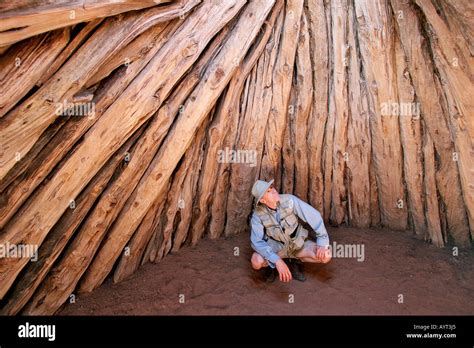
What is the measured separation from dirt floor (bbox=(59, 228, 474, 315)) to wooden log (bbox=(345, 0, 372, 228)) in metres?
0.33

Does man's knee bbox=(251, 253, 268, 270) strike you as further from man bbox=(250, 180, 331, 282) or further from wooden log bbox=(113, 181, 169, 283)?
wooden log bbox=(113, 181, 169, 283)

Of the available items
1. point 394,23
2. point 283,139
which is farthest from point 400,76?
point 283,139

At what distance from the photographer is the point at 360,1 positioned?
3.75m

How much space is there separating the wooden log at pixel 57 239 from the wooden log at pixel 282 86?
133 cm

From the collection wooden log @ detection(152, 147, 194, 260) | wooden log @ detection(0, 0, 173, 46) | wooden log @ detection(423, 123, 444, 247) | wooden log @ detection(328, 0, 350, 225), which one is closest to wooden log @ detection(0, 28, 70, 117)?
wooden log @ detection(0, 0, 173, 46)

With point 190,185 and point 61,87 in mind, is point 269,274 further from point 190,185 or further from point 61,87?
point 61,87

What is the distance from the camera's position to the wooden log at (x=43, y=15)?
2502 millimetres

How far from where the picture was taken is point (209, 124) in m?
3.92

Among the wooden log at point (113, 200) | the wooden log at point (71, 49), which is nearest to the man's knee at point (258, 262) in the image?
the wooden log at point (113, 200)

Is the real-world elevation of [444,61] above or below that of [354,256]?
above

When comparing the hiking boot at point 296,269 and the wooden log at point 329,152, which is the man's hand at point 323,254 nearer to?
the hiking boot at point 296,269

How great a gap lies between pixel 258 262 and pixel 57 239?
1.67 m
